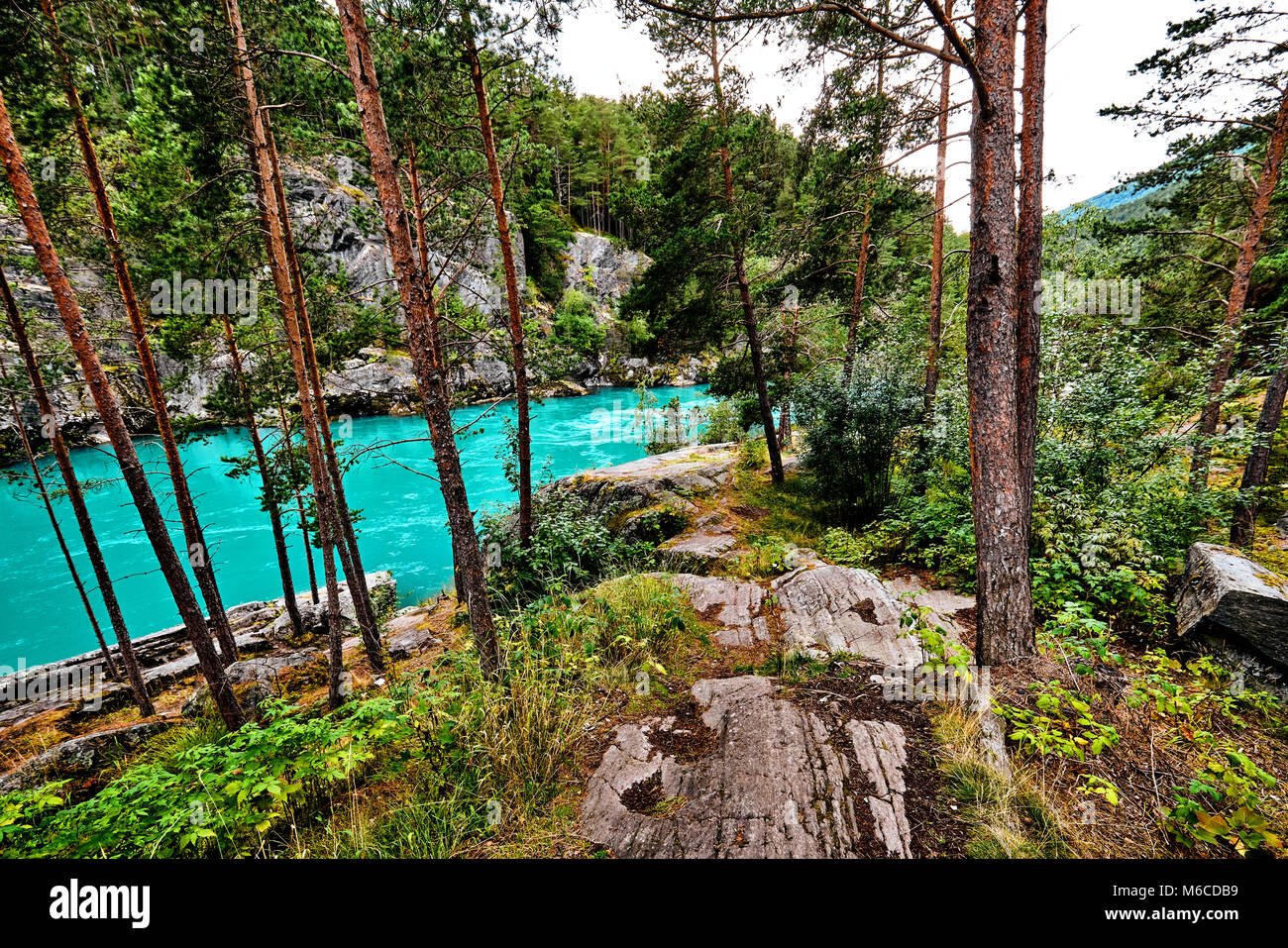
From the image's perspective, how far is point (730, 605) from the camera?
20.2 feet

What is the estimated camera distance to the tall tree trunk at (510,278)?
719cm

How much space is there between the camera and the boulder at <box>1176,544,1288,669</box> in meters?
3.84

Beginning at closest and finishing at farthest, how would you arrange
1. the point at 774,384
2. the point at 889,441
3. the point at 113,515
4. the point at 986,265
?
the point at 986,265 → the point at 889,441 → the point at 774,384 → the point at 113,515

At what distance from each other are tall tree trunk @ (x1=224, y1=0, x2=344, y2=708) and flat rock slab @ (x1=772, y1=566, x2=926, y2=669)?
638cm

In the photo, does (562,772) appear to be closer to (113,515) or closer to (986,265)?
(986,265)

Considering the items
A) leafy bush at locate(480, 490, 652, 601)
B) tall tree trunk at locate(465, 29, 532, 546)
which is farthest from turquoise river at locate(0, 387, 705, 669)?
Answer: tall tree trunk at locate(465, 29, 532, 546)

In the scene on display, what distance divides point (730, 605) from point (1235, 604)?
4.76 metres

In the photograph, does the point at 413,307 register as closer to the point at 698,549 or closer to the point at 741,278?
the point at 698,549

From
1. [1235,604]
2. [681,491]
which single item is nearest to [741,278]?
[681,491]

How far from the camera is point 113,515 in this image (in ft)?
73.9

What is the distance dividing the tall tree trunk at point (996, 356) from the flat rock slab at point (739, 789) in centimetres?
168

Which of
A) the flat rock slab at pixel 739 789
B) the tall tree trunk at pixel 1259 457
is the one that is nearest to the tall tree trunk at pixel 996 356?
the flat rock slab at pixel 739 789
